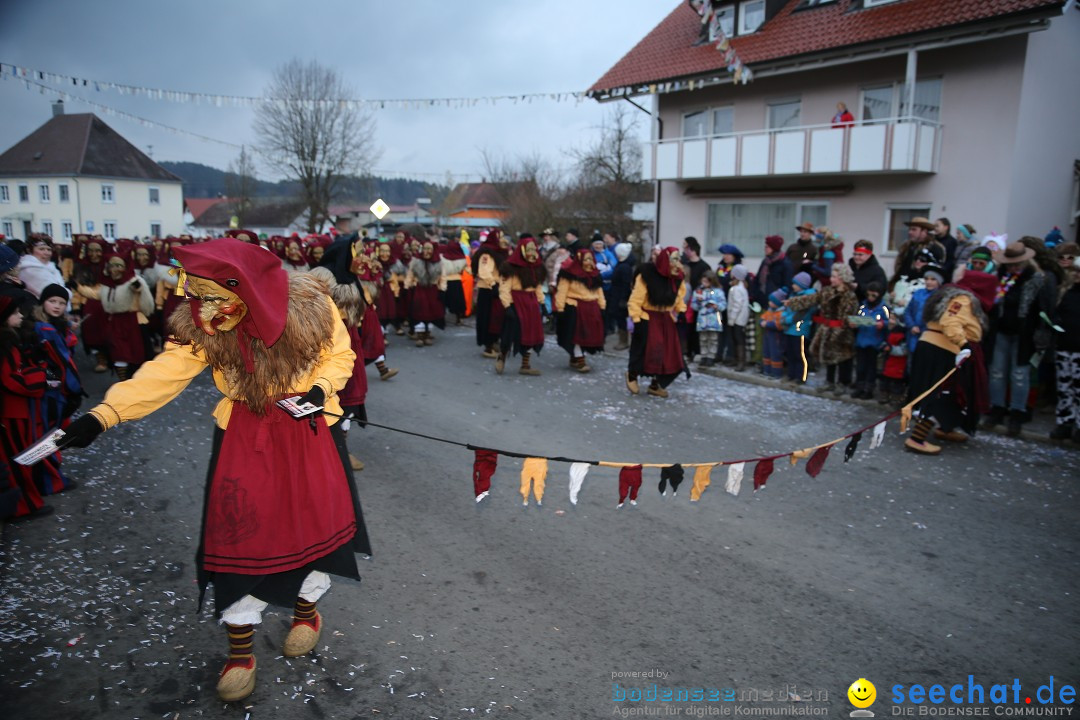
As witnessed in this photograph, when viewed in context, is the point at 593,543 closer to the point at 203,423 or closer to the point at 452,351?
the point at 203,423

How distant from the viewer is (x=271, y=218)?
72.9 meters

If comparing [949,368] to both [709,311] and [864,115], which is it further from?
[864,115]

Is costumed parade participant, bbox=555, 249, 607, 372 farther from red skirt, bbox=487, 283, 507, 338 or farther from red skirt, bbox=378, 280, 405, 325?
red skirt, bbox=378, 280, 405, 325

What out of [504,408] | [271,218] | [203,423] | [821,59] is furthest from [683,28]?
[271,218]

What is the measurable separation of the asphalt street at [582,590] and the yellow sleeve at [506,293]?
3617 mm

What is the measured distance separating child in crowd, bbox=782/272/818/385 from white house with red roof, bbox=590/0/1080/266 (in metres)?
6.65

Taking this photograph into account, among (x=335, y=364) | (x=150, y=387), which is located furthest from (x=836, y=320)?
(x=150, y=387)

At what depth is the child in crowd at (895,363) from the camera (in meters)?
8.53

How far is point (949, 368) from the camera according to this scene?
698 cm

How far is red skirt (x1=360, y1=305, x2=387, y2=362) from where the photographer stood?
8266 mm

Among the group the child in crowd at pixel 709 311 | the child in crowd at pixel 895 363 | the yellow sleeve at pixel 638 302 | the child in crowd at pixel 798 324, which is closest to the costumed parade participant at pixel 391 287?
the yellow sleeve at pixel 638 302

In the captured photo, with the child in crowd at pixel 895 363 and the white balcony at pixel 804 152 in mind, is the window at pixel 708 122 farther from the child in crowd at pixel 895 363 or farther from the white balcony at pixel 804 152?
the child in crowd at pixel 895 363

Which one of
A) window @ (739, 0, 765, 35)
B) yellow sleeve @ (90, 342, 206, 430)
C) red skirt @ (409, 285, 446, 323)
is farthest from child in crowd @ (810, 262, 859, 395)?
window @ (739, 0, 765, 35)

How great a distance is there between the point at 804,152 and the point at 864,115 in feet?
6.21
